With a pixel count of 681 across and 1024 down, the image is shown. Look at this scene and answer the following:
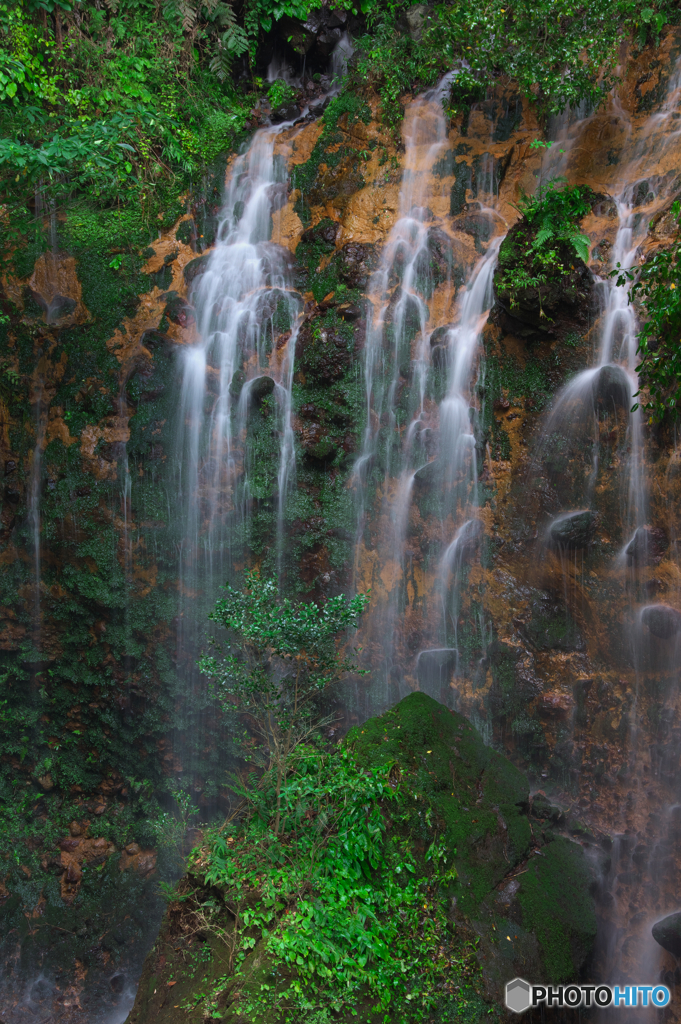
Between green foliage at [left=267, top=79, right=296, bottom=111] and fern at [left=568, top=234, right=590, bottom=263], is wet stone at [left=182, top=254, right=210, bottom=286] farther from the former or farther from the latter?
fern at [left=568, top=234, right=590, bottom=263]

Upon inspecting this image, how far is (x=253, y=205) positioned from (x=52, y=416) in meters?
4.89

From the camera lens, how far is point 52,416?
9.89 m

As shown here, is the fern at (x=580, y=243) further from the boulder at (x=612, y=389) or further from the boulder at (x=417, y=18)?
the boulder at (x=417, y=18)

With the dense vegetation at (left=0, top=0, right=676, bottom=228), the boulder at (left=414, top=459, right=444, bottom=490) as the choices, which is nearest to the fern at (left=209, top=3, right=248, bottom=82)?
the dense vegetation at (left=0, top=0, right=676, bottom=228)

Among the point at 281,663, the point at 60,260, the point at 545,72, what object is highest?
the point at 545,72

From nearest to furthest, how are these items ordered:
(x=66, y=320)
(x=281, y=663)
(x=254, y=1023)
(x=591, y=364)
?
(x=254, y=1023) → (x=591, y=364) → (x=281, y=663) → (x=66, y=320)

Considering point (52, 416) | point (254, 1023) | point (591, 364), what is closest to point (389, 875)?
point (254, 1023)

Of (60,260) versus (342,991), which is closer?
(342,991)

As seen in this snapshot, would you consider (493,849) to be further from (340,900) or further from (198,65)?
(198,65)

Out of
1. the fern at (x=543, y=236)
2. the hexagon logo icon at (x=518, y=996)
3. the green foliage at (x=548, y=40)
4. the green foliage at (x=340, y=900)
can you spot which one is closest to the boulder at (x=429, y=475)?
the fern at (x=543, y=236)

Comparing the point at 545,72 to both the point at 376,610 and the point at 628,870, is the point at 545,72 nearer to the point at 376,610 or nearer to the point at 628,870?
the point at 376,610

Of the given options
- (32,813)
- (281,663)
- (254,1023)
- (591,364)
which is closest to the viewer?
(254,1023)

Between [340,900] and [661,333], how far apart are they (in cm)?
634

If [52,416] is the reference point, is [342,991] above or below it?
below
